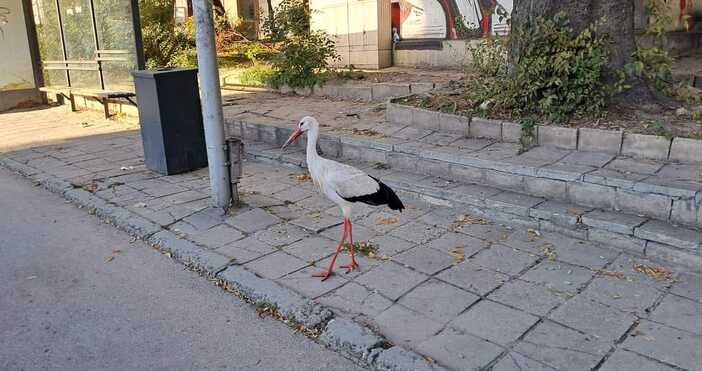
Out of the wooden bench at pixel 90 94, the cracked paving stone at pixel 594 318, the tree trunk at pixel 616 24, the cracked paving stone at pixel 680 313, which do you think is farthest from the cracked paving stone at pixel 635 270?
the wooden bench at pixel 90 94

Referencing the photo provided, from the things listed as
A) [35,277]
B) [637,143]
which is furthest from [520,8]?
[35,277]

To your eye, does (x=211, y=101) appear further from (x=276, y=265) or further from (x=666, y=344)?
(x=666, y=344)

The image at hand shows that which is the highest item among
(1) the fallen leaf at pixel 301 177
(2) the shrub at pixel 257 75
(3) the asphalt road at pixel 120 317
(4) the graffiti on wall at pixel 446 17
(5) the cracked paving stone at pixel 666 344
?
(4) the graffiti on wall at pixel 446 17

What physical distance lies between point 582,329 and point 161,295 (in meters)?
2.84

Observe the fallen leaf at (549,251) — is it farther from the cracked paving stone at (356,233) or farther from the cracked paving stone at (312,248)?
the cracked paving stone at (312,248)

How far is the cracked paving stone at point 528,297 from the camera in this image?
3.58m

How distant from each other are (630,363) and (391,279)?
1.61 m

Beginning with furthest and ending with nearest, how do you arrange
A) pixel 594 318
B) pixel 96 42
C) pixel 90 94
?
pixel 90 94, pixel 96 42, pixel 594 318

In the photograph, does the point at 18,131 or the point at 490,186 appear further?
the point at 18,131

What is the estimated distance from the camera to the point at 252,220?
5.38 meters

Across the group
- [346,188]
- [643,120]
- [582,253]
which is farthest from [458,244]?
[643,120]

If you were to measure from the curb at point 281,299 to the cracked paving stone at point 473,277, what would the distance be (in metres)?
0.86

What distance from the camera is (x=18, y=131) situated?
10.6 m

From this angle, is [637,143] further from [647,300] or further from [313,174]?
[313,174]
